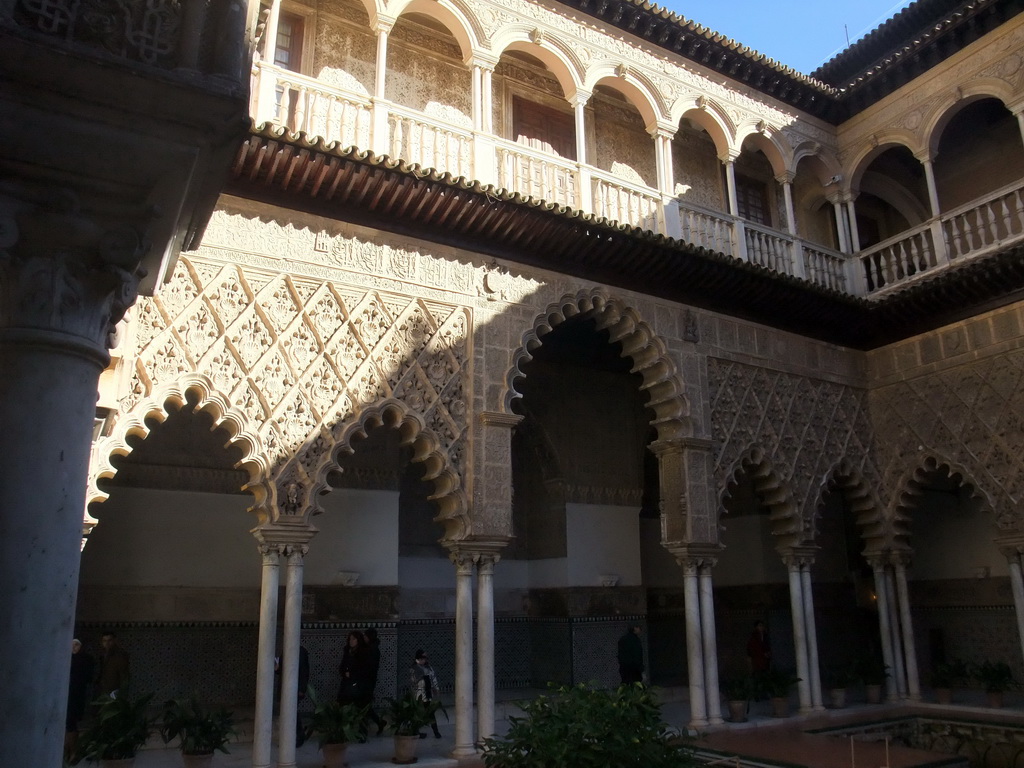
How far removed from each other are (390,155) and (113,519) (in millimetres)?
4439

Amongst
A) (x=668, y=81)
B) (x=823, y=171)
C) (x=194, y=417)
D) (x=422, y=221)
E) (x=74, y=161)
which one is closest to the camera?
(x=74, y=161)

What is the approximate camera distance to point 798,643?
9.23 m

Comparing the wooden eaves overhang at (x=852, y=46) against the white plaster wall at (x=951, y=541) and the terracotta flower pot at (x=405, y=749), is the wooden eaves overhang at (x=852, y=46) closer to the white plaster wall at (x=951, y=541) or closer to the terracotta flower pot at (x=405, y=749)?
the white plaster wall at (x=951, y=541)

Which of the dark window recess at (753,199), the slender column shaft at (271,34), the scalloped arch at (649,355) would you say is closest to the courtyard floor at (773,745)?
the scalloped arch at (649,355)

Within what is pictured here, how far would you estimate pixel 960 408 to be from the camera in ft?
31.4

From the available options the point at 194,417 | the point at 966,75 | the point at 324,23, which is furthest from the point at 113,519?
the point at 966,75

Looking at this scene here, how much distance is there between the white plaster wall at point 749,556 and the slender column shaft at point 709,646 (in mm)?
3745

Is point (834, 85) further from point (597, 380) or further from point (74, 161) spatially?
point (74, 161)

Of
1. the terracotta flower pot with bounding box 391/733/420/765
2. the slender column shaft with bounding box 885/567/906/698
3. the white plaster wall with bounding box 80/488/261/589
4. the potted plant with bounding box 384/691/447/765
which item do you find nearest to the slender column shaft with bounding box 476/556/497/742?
the potted plant with bounding box 384/691/447/765

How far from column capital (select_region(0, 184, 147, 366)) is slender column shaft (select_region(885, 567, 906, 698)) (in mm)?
9890

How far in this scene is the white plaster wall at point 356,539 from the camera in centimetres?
899

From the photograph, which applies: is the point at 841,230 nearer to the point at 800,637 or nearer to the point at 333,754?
the point at 800,637

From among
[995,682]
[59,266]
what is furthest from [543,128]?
[59,266]

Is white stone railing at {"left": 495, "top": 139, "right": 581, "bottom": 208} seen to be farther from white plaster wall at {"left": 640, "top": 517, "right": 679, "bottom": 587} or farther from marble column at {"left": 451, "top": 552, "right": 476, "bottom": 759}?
white plaster wall at {"left": 640, "top": 517, "right": 679, "bottom": 587}
